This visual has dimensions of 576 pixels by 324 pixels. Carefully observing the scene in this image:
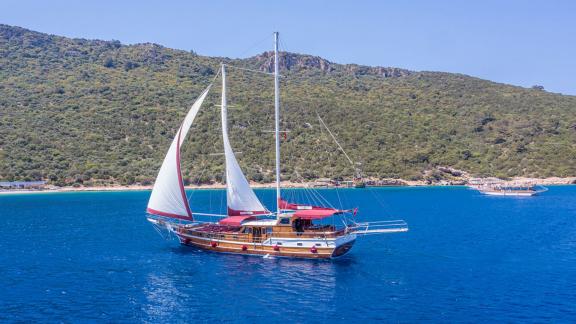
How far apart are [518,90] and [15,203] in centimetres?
12794

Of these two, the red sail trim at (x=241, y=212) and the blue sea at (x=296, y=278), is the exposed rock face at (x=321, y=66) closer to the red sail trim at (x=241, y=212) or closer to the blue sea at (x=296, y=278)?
the blue sea at (x=296, y=278)

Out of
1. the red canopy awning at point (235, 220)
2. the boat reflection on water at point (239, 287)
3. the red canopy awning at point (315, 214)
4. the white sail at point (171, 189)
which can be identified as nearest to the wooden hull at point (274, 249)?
the boat reflection on water at point (239, 287)

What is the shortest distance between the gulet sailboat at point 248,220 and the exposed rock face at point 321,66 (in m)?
149

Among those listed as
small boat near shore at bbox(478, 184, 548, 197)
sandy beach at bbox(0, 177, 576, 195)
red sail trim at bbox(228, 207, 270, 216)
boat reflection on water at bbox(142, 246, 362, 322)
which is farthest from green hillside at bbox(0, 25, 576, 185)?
boat reflection on water at bbox(142, 246, 362, 322)

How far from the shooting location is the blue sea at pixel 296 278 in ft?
74.4

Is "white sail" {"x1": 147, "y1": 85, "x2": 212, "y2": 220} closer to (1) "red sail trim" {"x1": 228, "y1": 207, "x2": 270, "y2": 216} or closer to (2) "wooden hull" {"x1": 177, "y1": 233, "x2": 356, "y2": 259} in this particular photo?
(2) "wooden hull" {"x1": 177, "y1": 233, "x2": 356, "y2": 259}

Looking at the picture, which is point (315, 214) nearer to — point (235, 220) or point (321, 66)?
point (235, 220)

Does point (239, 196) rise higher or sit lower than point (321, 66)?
lower

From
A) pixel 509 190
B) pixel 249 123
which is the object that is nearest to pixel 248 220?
pixel 509 190

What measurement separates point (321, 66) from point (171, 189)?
163616 mm

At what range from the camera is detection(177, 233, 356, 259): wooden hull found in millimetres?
31875

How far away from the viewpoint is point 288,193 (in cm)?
8200

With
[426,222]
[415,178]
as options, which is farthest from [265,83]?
[426,222]

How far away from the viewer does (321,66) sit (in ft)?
632
